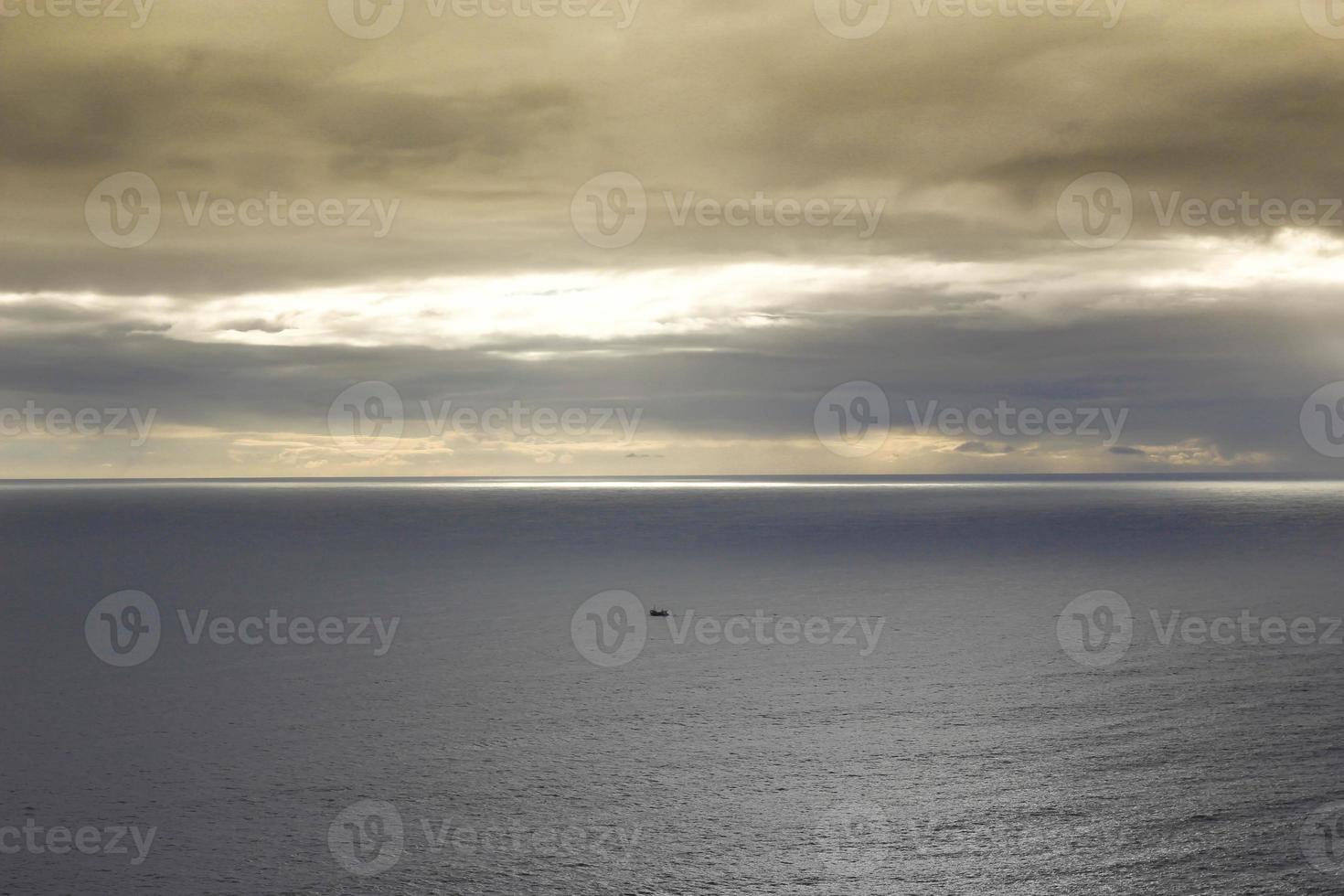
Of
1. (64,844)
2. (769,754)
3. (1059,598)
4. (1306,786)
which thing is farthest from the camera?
(1059,598)

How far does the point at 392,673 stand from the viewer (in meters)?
72.8

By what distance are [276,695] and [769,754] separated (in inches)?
1289

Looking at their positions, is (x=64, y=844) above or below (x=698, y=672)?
below

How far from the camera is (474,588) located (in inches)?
4791

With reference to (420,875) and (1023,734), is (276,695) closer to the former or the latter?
(420,875)

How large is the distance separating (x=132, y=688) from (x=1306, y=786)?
218 ft

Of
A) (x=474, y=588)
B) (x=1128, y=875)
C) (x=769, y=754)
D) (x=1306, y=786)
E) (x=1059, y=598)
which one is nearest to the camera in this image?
(x=1128, y=875)

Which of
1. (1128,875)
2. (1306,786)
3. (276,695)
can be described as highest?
(276,695)

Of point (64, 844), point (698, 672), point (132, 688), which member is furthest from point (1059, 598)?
point (64, 844)

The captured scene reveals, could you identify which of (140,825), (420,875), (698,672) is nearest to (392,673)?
(698,672)

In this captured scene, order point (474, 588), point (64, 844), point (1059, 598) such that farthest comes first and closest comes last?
point (474, 588) → point (1059, 598) → point (64, 844)

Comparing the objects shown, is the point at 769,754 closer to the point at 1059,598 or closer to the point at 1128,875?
the point at 1128,875

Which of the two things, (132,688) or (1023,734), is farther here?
(132,688)

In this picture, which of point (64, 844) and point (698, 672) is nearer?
point (64, 844)
